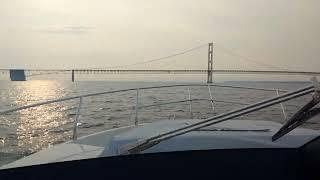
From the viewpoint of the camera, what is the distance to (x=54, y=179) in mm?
3414

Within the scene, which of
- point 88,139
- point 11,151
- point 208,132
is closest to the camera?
point 208,132

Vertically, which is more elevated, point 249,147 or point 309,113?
point 309,113

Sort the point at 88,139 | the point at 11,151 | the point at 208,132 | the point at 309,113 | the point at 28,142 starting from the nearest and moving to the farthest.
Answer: the point at 309,113
the point at 208,132
the point at 88,139
the point at 11,151
the point at 28,142

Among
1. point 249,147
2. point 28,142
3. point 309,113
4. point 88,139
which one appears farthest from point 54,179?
point 28,142

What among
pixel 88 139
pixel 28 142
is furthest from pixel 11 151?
pixel 88 139

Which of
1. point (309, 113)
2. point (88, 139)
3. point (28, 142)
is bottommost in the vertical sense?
point (28, 142)

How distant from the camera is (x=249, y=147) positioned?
12.2ft

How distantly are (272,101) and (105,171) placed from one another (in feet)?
4.06

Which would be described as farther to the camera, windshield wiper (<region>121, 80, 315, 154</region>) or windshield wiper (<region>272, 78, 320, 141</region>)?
windshield wiper (<region>121, 80, 315, 154</region>)

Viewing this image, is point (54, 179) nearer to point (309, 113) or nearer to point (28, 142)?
point (309, 113)

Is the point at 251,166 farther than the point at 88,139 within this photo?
No

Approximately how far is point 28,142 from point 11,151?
1524 millimetres

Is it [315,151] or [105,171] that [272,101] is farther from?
[105,171]

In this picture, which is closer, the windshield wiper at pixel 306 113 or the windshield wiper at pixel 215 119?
the windshield wiper at pixel 306 113
